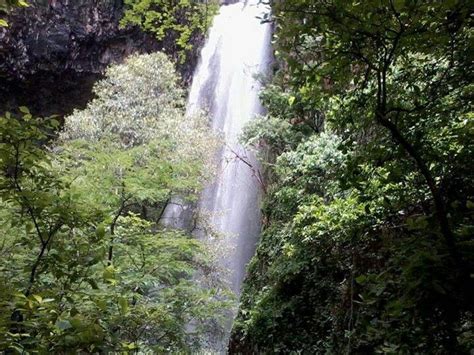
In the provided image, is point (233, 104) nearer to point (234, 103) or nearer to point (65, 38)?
point (234, 103)

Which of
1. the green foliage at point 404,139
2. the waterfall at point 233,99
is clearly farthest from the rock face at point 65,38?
the green foliage at point 404,139

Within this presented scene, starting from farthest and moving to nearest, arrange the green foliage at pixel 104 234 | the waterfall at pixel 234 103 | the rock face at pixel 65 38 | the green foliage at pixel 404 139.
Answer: the rock face at pixel 65 38 < the waterfall at pixel 234 103 < the green foliage at pixel 104 234 < the green foliage at pixel 404 139

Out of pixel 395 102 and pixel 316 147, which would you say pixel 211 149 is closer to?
pixel 316 147

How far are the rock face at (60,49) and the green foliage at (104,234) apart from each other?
5.19 metres

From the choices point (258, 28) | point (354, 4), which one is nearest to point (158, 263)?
point (354, 4)

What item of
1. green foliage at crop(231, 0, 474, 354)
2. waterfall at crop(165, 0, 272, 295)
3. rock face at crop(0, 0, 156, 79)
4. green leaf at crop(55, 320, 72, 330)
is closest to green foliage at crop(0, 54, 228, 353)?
green leaf at crop(55, 320, 72, 330)

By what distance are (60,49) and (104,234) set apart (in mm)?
15688

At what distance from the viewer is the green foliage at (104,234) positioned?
65.5 inches

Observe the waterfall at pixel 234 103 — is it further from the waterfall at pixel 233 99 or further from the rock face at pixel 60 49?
the rock face at pixel 60 49

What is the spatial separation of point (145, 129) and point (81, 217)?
867 centimetres

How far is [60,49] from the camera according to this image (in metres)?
15.7

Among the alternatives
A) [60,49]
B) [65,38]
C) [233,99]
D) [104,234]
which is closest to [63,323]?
[104,234]

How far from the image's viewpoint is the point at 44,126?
1.90 metres

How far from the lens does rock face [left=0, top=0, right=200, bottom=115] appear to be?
15.2m
